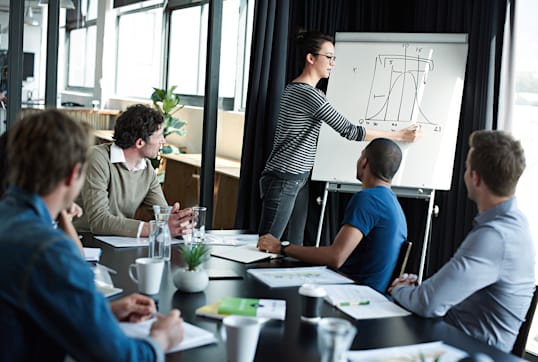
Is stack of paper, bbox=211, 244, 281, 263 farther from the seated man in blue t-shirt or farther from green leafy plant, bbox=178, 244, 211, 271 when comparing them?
green leafy plant, bbox=178, 244, 211, 271

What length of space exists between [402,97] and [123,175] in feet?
5.76

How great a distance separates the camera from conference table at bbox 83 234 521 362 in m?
1.53

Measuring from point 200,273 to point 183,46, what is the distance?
428 centimetres

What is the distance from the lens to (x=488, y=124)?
372 centimetres

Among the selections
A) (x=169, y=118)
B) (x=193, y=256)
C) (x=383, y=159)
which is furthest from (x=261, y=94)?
(x=193, y=256)

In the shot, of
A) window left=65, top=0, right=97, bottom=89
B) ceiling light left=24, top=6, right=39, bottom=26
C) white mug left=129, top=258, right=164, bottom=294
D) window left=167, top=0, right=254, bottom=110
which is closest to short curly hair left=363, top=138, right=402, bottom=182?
white mug left=129, top=258, right=164, bottom=294

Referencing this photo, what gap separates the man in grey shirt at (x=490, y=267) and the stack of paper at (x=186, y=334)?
633mm

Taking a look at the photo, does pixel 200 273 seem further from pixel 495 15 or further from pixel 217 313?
pixel 495 15

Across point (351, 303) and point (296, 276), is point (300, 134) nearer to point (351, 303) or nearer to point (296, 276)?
point (296, 276)

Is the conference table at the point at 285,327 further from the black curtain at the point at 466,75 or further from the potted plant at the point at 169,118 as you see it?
the potted plant at the point at 169,118

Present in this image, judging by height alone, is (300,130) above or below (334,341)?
above

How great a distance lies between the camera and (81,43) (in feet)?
21.4

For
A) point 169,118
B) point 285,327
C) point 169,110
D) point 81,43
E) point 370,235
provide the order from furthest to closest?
point 81,43, point 169,110, point 169,118, point 370,235, point 285,327

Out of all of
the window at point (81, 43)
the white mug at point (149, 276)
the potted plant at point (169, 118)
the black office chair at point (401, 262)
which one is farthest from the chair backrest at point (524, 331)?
the window at point (81, 43)
